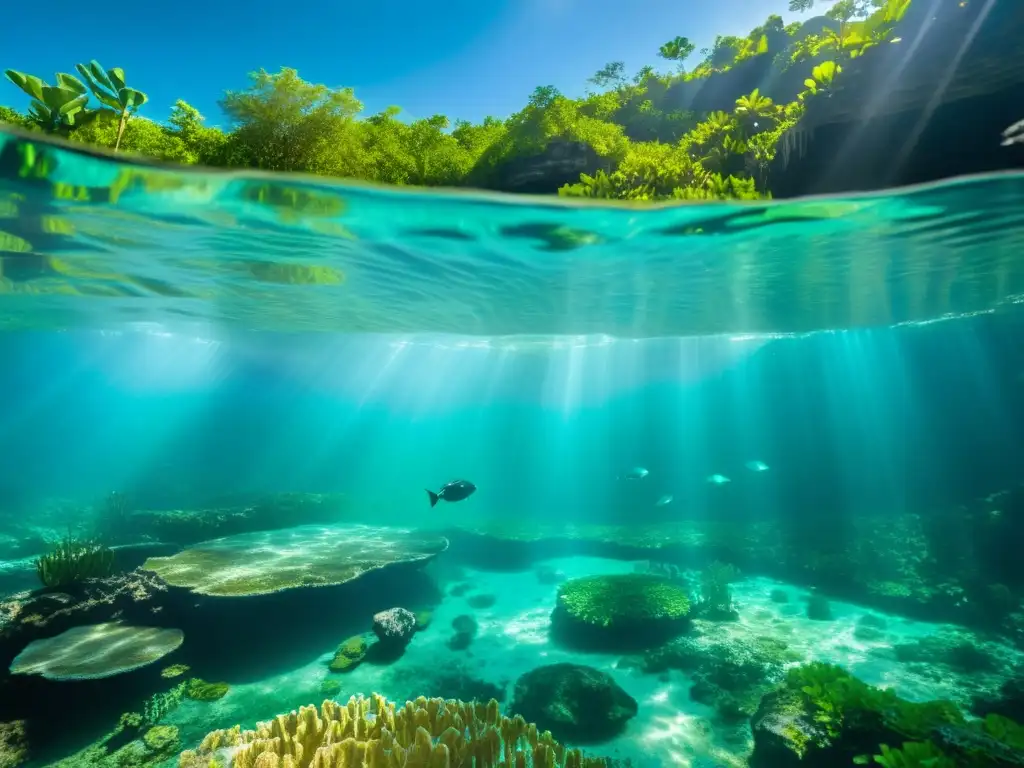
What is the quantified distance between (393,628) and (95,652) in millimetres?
5293

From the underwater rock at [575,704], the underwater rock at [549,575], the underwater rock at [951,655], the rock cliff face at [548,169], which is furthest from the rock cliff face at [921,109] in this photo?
the underwater rock at [549,575]

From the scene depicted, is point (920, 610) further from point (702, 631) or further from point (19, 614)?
point (19, 614)

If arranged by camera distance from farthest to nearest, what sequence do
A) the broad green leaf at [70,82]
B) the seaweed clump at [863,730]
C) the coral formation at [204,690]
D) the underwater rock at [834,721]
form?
1. the coral formation at [204,690]
2. the broad green leaf at [70,82]
3. the underwater rock at [834,721]
4. the seaweed clump at [863,730]

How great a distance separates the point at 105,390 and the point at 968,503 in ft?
603

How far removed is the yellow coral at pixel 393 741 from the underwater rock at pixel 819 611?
12962mm

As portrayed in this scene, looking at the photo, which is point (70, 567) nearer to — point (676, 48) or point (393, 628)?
point (393, 628)

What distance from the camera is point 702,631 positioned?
1271 cm

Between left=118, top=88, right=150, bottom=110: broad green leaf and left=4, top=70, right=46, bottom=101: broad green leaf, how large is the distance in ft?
3.01

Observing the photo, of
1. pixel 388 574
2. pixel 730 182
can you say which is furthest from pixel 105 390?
pixel 730 182

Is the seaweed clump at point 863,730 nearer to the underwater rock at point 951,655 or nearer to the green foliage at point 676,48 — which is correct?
the underwater rock at point 951,655

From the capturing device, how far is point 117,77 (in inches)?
285

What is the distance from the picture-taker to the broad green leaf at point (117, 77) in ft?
23.5

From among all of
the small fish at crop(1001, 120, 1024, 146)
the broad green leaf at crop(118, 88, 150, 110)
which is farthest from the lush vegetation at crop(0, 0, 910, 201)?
the small fish at crop(1001, 120, 1024, 146)

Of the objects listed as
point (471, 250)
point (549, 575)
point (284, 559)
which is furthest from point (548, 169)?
point (549, 575)
